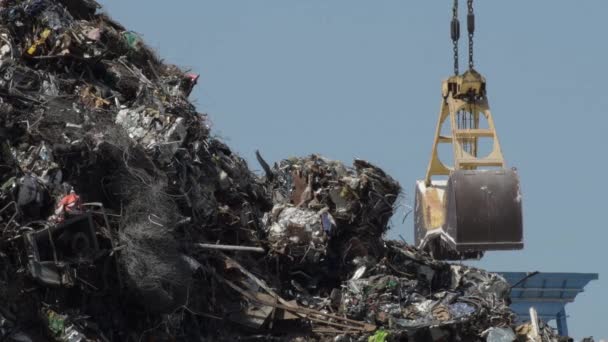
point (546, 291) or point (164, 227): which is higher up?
point (546, 291)

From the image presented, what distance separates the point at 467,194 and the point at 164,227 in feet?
18.4

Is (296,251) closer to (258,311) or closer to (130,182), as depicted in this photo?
(258,311)

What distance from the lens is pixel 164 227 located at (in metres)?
19.2

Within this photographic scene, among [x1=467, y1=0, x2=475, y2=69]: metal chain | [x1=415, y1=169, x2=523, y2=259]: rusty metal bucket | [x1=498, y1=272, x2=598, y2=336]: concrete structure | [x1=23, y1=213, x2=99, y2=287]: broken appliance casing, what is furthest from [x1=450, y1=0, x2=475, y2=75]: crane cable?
[x1=498, y1=272, x2=598, y2=336]: concrete structure

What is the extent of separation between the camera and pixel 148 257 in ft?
62.7

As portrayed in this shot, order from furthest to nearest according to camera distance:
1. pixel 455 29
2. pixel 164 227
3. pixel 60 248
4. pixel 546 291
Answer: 1. pixel 546 291
2. pixel 455 29
3. pixel 164 227
4. pixel 60 248

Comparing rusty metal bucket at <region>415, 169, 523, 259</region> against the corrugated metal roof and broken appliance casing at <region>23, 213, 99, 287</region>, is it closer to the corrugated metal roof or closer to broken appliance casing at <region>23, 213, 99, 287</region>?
broken appliance casing at <region>23, 213, 99, 287</region>

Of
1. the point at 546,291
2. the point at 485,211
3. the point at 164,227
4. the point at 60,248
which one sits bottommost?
the point at 60,248

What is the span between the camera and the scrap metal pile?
61.2 feet

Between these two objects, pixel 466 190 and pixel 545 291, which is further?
pixel 545 291

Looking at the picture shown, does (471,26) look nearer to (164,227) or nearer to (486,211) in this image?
(486,211)

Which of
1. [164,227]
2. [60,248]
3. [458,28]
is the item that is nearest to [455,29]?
[458,28]

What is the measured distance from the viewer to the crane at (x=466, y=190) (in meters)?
23.6

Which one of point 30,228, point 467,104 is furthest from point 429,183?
point 30,228
